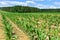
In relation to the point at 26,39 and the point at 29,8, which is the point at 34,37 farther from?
the point at 29,8

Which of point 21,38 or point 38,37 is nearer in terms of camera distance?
point 38,37

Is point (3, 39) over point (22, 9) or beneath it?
over

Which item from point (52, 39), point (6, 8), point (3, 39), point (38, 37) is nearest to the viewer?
point (52, 39)

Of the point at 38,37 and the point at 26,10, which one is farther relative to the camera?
the point at 26,10

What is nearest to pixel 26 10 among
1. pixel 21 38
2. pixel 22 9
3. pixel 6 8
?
pixel 22 9

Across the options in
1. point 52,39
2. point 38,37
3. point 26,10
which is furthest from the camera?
point 26,10

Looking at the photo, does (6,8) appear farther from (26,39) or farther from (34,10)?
(26,39)

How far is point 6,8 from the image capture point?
226ft

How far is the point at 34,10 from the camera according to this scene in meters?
61.1

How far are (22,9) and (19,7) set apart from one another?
→ 286cm

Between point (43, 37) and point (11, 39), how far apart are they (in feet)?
4.40

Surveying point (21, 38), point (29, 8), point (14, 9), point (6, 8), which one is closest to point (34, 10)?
point (29, 8)

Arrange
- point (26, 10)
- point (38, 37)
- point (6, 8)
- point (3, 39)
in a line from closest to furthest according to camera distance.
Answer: point (38, 37) → point (3, 39) → point (26, 10) → point (6, 8)

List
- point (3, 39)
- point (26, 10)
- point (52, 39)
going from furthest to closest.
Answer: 1. point (26, 10)
2. point (3, 39)
3. point (52, 39)
